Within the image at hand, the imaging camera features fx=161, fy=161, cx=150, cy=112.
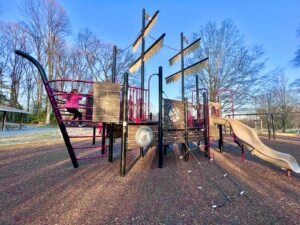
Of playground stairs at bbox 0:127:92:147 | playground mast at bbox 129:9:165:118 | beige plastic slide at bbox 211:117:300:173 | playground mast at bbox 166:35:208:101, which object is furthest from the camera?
playground mast at bbox 166:35:208:101

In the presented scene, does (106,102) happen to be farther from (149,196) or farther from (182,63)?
(182,63)

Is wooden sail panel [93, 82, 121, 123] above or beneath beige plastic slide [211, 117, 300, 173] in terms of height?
above

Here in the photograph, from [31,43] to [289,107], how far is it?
38.5 meters

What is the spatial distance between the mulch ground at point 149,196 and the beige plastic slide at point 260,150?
262 millimetres

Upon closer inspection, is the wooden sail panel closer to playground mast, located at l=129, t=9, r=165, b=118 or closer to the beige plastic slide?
playground mast, located at l=129, t=9, r=165, b=118

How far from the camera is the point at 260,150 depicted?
Answer: 4.24 m

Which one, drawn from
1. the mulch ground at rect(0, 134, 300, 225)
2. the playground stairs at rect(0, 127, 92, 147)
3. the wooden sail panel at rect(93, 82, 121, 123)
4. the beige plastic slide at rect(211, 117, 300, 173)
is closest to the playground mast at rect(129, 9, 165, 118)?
the wooden sail panel at rect(93, 82, 121, 123)

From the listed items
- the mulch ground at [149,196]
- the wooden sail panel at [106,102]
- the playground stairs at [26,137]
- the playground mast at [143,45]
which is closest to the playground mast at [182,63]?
the playground mast at [143,45]

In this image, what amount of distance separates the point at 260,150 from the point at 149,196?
334cm

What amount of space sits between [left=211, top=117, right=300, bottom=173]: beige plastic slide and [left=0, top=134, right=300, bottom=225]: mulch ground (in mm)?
262

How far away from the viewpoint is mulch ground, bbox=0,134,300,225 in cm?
205

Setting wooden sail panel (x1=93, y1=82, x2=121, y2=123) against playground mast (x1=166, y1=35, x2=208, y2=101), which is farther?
playground mast (x1=166, y1=35, x2=208, y2=101)

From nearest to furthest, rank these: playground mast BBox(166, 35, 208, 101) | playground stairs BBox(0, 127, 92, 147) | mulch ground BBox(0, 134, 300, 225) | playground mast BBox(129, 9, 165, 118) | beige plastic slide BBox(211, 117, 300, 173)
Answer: mulch ground BBox(0, 134, 300, 225), beige plastic slide BBox(211, 117, 300, 173), playground mast BBox(129, 9, 165, 118), playground stairs BBox(0, 127, 92, 147), playground mast BBox(166, 35, 208, 101)

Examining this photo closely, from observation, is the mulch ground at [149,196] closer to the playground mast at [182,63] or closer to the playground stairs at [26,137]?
the playground stairs at [26,137]
